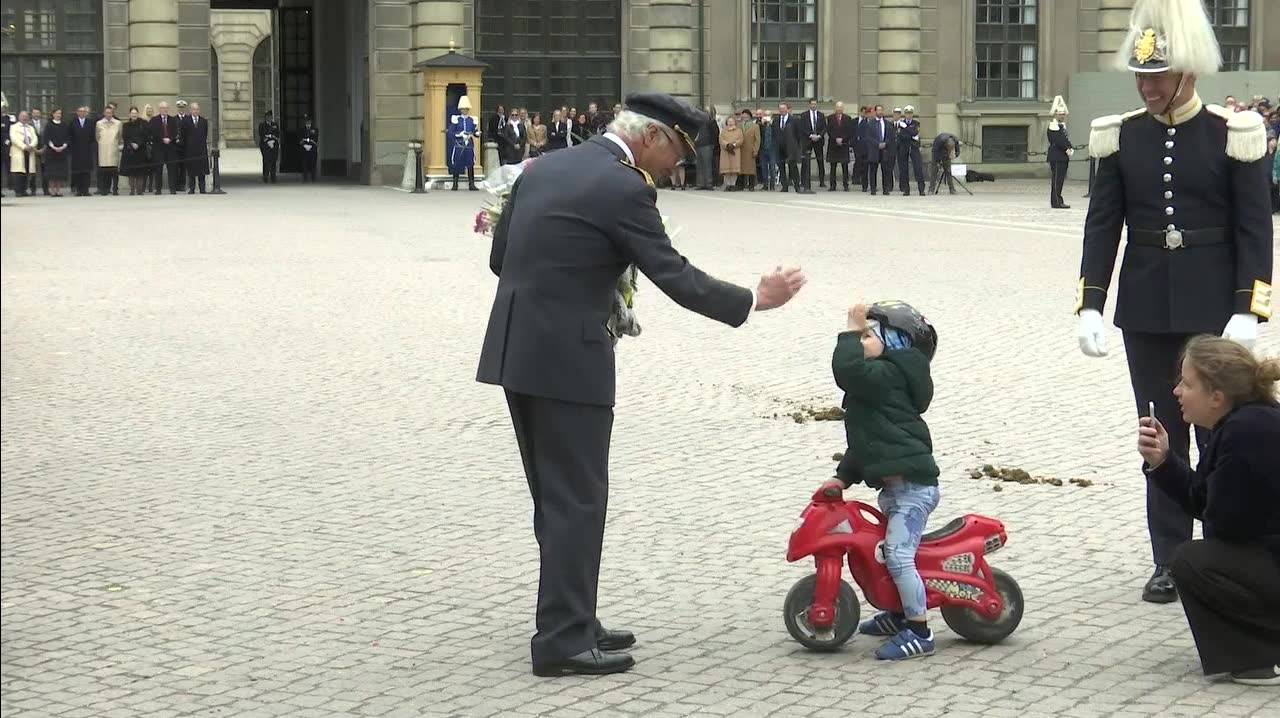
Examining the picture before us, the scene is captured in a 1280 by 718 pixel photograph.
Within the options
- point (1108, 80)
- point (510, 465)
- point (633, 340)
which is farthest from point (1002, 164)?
point (510, 465)

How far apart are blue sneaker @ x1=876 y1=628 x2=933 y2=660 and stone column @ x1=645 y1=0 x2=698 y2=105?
3595 centimetres

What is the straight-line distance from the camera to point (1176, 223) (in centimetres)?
680

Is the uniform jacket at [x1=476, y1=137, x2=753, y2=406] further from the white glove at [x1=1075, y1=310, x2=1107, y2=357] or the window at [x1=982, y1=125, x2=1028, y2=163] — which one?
the window at [x1=982, y1=125, x2=1028, y2=163]

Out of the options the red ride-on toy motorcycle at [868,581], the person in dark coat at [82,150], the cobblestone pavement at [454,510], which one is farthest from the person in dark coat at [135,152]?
the red ride-on toy motorcycle at [868,581]

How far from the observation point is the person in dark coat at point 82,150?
36.5 metres

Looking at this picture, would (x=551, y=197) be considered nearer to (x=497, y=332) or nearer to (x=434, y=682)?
(x=497, y=332)

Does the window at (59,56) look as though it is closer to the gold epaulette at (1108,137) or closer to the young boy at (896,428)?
the gold epaulette at (1108,137)

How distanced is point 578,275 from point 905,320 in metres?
0.94

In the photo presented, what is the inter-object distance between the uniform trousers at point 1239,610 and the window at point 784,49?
1473 inches

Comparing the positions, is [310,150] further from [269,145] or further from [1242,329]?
[1242,329]

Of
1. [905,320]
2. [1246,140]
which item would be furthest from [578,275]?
[1246,140]

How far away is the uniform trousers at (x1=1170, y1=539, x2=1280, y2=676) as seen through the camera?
563cm

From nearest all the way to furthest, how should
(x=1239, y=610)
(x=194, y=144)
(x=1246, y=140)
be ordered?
(x=1239, y=610) → (x=1246, y=140) → (x=194, y=144)

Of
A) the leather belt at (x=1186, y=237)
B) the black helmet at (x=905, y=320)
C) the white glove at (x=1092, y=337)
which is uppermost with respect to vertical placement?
the leather belt at (x=1186, y=237)
